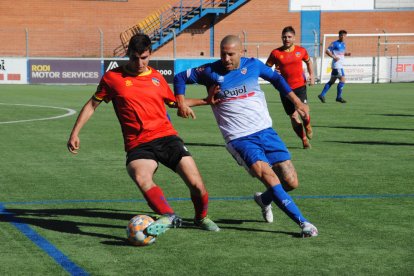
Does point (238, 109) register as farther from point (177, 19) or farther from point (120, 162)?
point (177, 19)

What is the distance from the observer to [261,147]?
783 centimetres

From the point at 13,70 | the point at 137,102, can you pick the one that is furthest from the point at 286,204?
the point at 13,70

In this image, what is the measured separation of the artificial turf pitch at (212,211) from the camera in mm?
6391

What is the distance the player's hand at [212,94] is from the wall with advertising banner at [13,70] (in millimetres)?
33384

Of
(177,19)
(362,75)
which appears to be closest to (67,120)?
(362,75)

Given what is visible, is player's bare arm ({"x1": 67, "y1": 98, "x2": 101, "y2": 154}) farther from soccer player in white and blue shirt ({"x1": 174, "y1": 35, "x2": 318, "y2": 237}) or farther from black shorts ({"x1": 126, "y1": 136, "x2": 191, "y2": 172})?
soccer player in white and blue shirt ({"x1": 174, "y1": 35, "x2": 318, "y2": 237})

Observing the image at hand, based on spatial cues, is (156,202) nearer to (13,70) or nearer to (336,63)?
(336,63)

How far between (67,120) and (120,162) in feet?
24.8

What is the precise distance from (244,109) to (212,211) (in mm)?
1267

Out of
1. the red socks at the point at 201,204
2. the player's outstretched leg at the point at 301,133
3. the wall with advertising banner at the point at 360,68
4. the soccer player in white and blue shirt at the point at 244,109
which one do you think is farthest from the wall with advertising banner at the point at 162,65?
the red socks at the point at 201,204

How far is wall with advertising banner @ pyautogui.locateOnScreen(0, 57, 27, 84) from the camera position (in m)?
40.1

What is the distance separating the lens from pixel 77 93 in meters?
32.0

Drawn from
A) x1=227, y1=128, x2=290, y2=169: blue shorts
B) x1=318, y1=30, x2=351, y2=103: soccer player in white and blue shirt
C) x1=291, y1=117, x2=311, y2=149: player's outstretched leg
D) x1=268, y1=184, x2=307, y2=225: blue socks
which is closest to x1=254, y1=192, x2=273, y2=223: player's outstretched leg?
x1=227, y1=128, x2=290, y2=169: blue shorts

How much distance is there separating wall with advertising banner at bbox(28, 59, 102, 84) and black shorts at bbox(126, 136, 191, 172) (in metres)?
33.7
